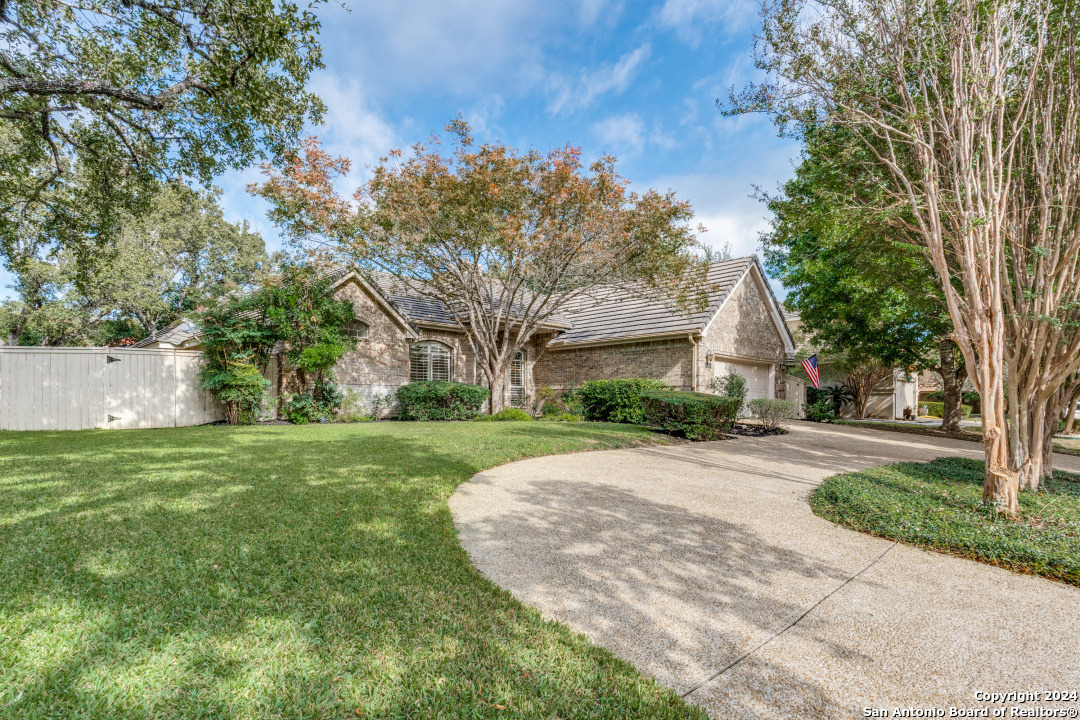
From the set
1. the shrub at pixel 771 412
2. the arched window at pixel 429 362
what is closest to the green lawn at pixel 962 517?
the shrub at pixel 771 412

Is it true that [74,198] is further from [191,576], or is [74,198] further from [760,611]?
[760,611]

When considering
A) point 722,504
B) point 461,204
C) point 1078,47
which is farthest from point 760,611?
point 461,204

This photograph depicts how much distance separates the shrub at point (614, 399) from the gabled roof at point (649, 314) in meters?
2.22

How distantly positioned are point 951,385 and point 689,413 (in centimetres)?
1124

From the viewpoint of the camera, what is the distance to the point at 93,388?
1084cm

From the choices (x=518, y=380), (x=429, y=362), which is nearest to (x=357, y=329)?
(x=429, y=362)

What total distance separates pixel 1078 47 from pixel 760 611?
692 centimetres

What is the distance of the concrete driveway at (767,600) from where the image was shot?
212 centimetres

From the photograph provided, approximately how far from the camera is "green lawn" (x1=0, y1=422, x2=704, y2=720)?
186 cm

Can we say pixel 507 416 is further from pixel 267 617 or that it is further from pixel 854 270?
pixel 267 617

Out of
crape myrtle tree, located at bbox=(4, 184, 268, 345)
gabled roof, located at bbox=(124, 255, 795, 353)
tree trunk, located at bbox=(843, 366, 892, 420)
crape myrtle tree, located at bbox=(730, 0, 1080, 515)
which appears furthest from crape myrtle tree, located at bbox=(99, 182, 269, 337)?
tree trunk, located at bbox=(843, 366, 892, 420)

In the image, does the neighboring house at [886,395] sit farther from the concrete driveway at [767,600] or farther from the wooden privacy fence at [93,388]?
the wooden privacy fence at [93,388]

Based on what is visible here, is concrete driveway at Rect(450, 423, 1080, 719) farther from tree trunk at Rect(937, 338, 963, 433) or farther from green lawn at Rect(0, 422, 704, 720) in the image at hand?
tree trunk at Rect(937, 338, 963, 433)

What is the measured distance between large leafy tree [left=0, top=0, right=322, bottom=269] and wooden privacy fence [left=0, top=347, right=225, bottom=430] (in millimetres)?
2619
